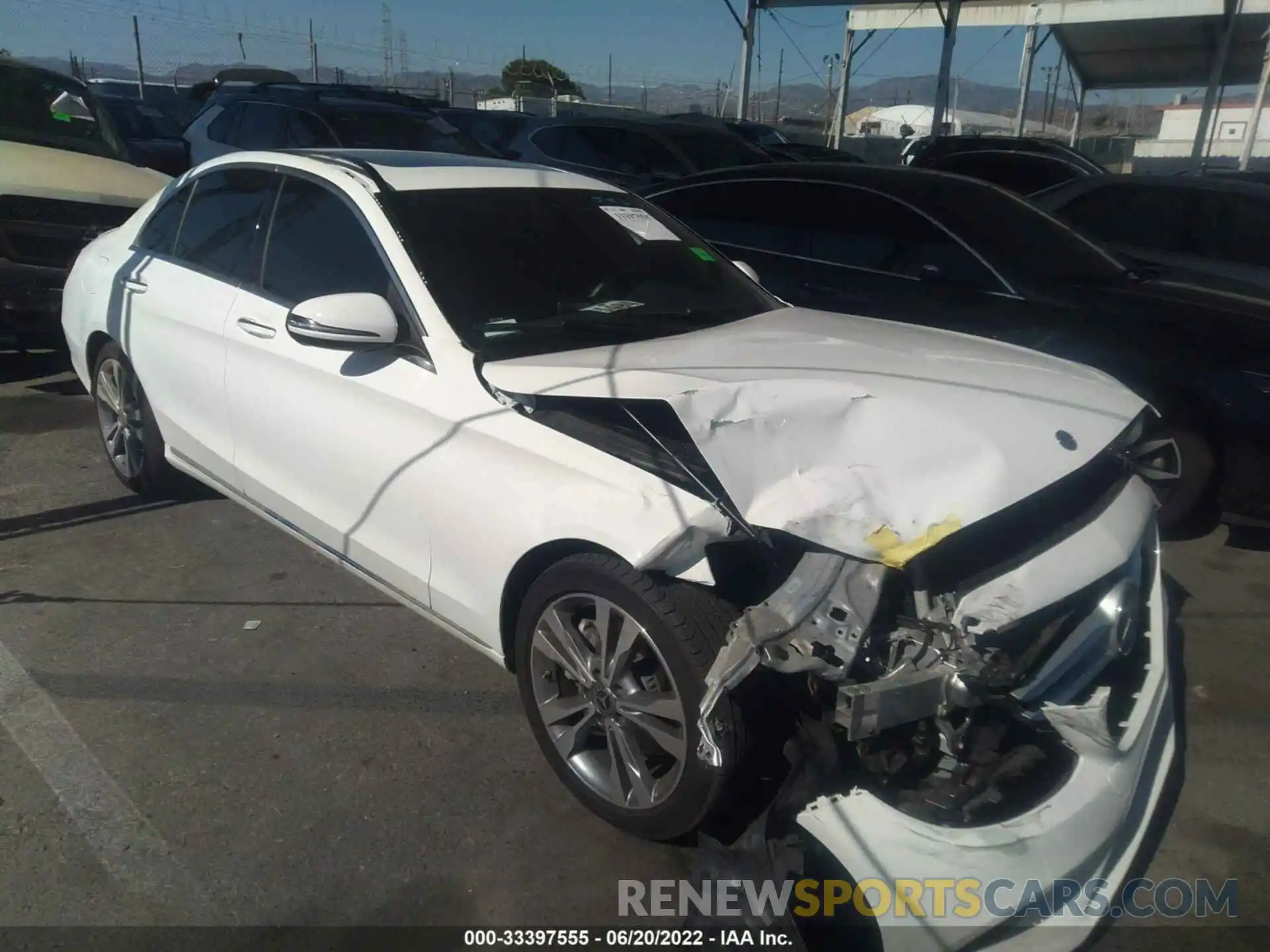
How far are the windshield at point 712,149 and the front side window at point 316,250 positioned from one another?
820 centimetres

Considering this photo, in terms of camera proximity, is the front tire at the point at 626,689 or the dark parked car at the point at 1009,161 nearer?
the front tire at the point at 626,689

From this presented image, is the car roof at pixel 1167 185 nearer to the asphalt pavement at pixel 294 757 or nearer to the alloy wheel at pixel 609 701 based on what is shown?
the asphalt pavement at pixel 294 757

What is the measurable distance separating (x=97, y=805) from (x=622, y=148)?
9924 mm

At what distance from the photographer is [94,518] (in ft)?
15.8

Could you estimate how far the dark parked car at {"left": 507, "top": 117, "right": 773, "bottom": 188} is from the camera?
36.9 ft

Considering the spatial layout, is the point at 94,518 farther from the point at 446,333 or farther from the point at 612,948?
the point at 612,948

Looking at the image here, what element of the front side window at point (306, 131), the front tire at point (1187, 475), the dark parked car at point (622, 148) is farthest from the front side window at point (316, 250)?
the dark parked car at point (622, 148)

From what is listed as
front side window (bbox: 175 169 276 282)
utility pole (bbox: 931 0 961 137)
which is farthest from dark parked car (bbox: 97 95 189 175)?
utility pole (bbox: 931 0 961 137)

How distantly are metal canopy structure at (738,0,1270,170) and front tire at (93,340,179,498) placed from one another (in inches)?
793

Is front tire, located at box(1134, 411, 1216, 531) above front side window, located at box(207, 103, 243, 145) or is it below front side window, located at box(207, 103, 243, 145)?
below

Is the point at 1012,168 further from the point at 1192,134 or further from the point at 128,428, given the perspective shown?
the point at 1192,134

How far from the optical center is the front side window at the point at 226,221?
4.05 metres

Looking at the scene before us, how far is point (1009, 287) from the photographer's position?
517 centimetres

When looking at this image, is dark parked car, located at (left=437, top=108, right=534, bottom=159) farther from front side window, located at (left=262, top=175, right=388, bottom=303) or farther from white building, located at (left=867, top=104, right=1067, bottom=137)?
white building, located at (left=867, top=104, right=1067, bottom=137)
